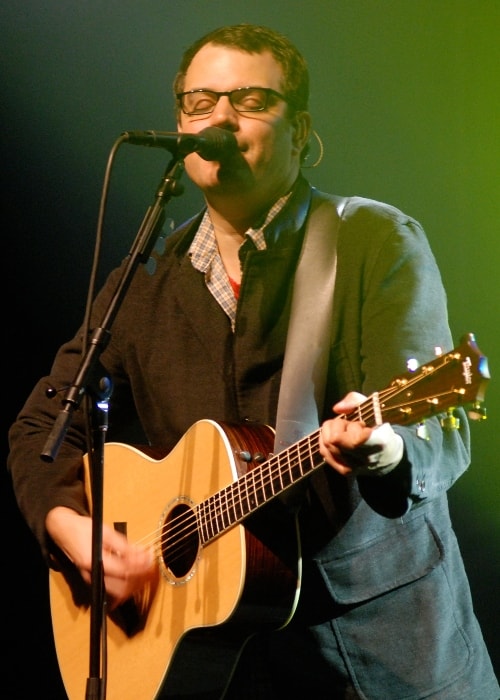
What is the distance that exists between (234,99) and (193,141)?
37 cm

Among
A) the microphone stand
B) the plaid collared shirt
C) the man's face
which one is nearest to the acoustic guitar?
the microphone stand

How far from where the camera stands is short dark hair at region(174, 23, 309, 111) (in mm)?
2594

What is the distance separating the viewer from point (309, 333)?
2.27 m

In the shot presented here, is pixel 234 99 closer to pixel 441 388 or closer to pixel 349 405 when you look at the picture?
pixel 349 405

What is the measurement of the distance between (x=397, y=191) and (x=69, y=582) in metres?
1.83

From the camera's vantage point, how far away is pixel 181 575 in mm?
2436

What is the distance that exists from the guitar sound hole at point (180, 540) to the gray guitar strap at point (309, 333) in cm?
36

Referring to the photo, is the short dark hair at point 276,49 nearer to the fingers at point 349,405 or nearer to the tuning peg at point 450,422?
the fingers at point 349,405

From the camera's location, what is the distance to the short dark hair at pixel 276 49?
2.59m

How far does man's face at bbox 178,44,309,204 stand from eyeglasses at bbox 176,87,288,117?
0.01 metres

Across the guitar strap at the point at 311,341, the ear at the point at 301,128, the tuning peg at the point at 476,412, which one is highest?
the ear at the point at 301,128

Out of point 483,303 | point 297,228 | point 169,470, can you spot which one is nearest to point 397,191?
point 483,303

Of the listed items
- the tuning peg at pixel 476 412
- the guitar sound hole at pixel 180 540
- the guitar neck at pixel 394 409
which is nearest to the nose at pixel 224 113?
the guitar neck at pixel 394 409

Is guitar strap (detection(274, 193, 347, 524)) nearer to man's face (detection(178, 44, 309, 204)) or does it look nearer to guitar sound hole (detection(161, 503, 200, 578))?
man's face (detection(178, 44, 309, 204))
